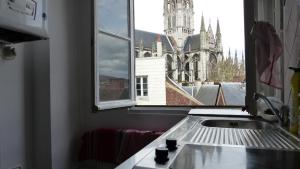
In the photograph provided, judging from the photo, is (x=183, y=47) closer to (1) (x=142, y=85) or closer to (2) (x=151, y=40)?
(2) (x=151, y=40)

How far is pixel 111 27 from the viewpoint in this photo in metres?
2.39

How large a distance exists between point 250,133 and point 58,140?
171 cm

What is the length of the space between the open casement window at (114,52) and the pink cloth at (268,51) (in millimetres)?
1286

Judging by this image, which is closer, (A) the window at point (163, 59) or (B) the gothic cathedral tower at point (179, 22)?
(A) the window at point (163, 59)

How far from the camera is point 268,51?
1322mm

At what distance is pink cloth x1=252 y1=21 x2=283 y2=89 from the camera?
4.21 feet

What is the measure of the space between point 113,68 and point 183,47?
1205 millimetres

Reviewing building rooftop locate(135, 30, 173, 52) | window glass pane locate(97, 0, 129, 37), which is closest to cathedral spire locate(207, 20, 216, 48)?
building rooftop locate(135, 30, 173, 52)

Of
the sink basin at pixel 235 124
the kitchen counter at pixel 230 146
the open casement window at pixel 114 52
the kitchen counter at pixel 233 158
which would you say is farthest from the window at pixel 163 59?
the kitchen counter at pixel 233 158

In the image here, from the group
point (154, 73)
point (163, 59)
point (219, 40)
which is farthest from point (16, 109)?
point (219, 40)

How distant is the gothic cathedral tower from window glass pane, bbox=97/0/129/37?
2.51 feet

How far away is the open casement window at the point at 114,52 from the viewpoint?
86.7 inches

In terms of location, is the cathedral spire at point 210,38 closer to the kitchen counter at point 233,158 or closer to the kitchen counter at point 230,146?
the kitchen counter at point 230,146

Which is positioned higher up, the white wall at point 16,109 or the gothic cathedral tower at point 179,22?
the gothic cathedral tower at point 179,22
